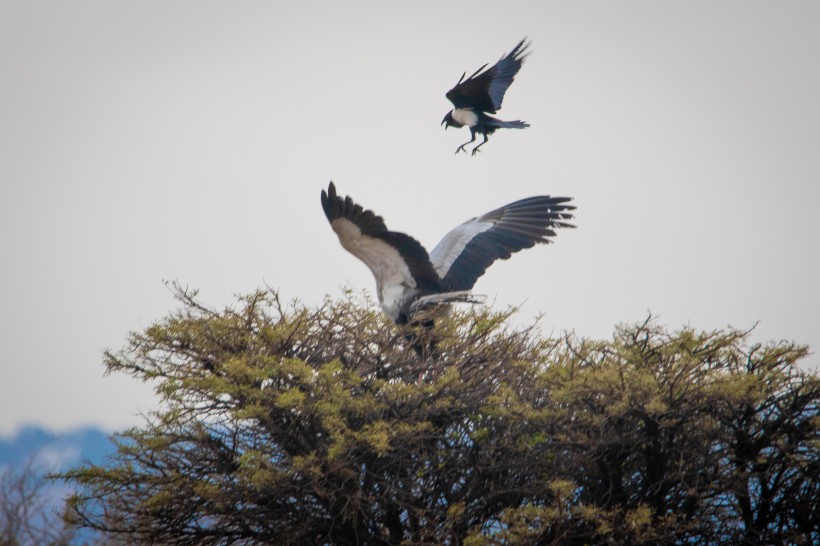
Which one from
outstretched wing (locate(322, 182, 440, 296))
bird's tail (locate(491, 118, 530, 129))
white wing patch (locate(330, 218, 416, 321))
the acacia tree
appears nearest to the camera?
the acacia tree

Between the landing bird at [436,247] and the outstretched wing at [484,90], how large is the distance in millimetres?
1994

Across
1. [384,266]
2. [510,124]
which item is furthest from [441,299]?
[510,124]

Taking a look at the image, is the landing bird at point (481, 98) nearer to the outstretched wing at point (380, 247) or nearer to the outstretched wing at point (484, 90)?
the outstretched wing at point (484, 90)

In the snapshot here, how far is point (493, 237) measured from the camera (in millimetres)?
16031

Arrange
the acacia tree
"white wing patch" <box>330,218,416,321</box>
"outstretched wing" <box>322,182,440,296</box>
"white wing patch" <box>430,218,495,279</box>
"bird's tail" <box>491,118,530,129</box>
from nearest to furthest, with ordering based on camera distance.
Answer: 1. the acacia tree
2. "outstretched wing" <box>322,182,440,296</box>
3. "white wing patch" <box>330,218,416,321</box>
4. "white wing patch" <box>430,218,495,279</box>
5. "bird's tail" <box>491,118,530,129</box>

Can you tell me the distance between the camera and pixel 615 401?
1207 centimetres

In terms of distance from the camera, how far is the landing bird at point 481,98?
58.0 ft

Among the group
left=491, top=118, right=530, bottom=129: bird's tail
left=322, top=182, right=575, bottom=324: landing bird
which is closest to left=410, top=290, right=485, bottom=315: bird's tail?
left=322, top=182, right=575, bottom=324: landing bird

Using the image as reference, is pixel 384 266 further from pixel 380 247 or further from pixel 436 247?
pixel 436 247

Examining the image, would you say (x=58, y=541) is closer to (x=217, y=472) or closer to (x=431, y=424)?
(x=217, y=472)

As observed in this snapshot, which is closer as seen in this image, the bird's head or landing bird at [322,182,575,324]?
landing bird at [322,182,575,324]

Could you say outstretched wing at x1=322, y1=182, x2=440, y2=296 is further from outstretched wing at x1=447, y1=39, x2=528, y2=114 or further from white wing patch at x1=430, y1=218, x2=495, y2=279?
outstretched wing at x1=447, y1=39, x2=528, y2=114

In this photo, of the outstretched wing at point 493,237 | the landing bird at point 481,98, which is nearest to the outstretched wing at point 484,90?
the landing bird at point 481,98

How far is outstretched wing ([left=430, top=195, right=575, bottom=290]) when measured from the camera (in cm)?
1521
